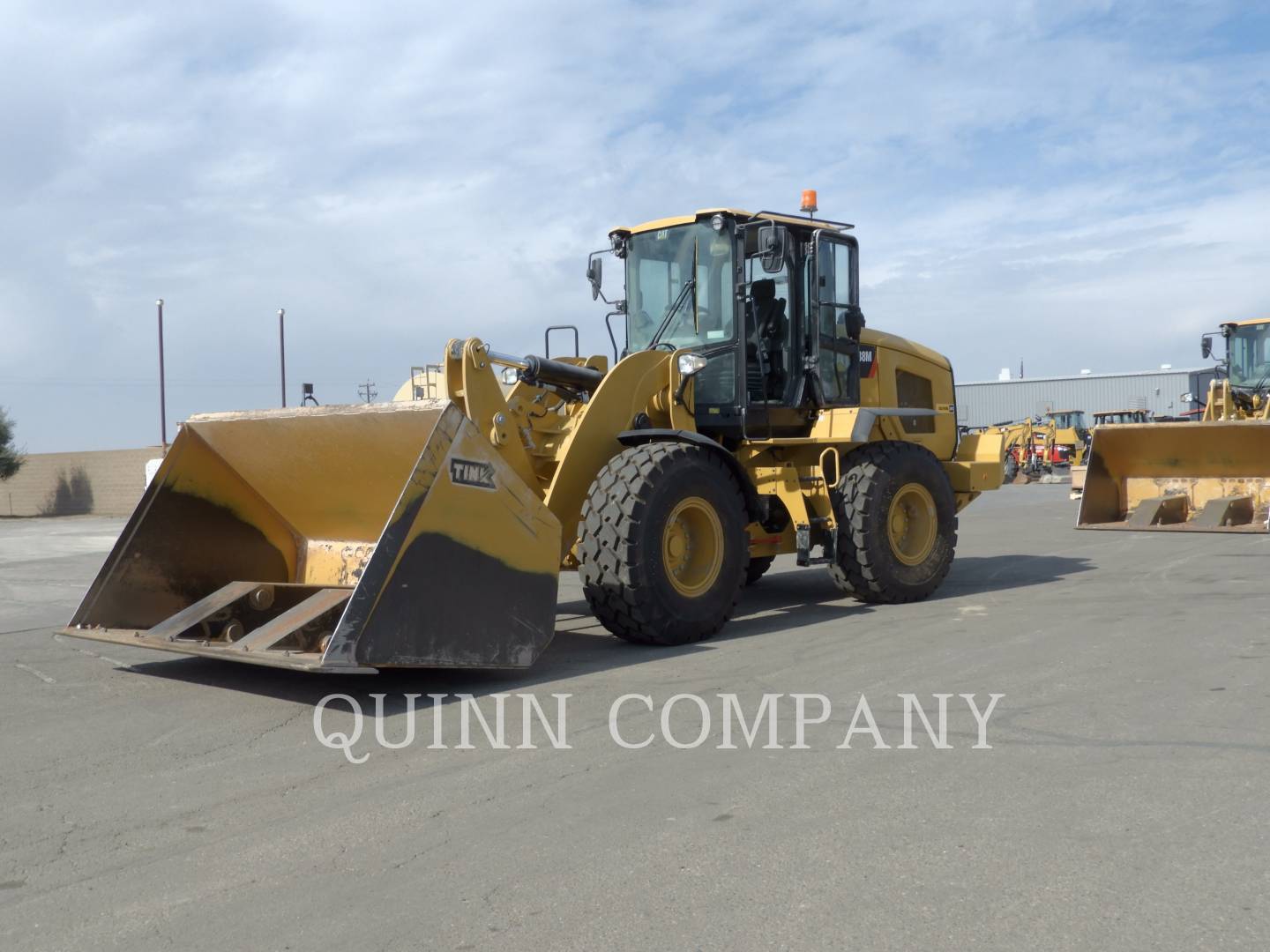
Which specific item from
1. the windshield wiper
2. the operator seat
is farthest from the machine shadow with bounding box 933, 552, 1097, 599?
the windshield wiper

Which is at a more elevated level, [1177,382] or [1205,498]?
[1177,382]

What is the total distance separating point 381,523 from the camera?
7121 millimetres

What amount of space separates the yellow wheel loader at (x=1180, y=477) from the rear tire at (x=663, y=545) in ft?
25.1

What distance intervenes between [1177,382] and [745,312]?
5699 centimetres

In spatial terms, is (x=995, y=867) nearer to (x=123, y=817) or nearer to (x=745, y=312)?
(x=123, y=817)

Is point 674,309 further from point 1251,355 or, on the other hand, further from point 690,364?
point 1251,355

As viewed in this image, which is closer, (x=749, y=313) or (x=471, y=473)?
(x=471, y=473)

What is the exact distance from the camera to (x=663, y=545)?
6.97 metres

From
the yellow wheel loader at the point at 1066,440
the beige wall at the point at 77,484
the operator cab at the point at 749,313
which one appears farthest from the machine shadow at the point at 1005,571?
the beige wall at the point at 77,484

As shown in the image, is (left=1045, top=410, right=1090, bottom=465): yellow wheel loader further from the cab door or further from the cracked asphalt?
the cracked asphalt

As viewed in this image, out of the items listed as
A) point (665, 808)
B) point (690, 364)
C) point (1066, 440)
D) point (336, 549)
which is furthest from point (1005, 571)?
point (1066, 440)

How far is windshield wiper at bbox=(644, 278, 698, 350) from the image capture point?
8.62m

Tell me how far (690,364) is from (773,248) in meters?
0.96

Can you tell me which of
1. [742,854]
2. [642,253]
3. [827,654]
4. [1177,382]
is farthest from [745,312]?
[1177,382]
